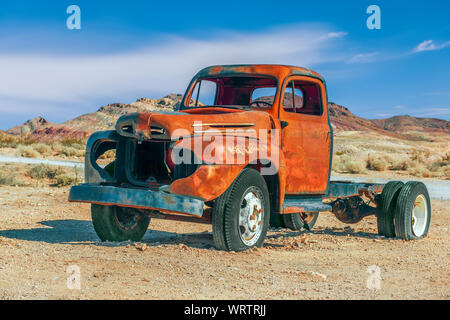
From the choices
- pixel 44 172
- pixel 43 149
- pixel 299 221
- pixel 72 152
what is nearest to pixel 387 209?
pixel 299 221

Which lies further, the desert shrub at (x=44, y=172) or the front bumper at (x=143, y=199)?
the desert shrub at (x=44, y=172)

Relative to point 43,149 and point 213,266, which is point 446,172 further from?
point 213,266

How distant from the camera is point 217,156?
20.4 ft

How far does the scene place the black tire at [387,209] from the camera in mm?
8672

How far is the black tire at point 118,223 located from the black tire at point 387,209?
347 centimetres

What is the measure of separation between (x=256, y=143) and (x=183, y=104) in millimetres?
1831

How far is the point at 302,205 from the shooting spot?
770 centimetres

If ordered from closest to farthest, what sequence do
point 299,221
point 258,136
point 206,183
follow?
point 206,183 → point 258,136 → point 299,221

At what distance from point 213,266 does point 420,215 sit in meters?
4.54

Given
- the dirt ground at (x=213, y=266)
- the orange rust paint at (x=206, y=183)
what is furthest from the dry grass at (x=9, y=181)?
the orange rust paint at (x=206, y=183)

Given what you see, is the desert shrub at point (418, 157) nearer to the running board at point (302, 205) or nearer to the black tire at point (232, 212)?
the running board at point (302, 205)

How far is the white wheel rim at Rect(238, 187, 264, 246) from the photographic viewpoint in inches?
262
